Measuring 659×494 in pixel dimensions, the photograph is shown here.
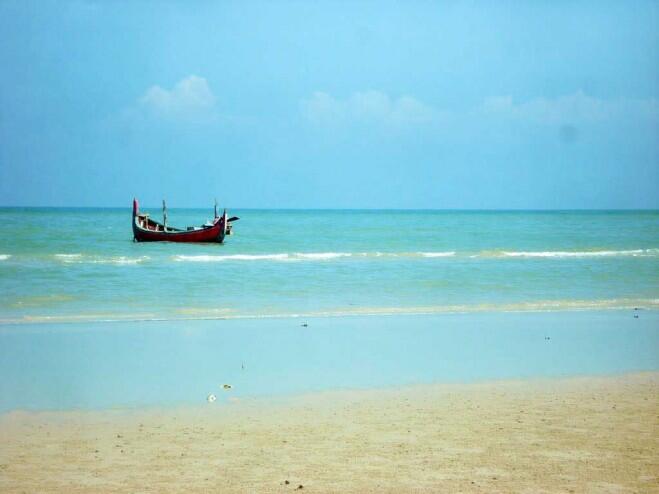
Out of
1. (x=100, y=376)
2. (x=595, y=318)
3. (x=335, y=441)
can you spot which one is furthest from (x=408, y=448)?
(x=595, y=318)

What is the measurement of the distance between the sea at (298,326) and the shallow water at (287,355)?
0.11 feet

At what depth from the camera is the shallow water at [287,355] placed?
26.1 ft

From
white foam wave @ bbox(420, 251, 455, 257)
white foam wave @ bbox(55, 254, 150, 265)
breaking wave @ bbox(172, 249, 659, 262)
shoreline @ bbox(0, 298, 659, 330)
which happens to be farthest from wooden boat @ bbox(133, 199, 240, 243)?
shoreline @ bbox(0, 298, 659, 330)

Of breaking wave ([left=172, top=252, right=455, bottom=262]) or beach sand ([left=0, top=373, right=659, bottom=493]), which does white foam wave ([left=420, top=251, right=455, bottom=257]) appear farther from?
beach sand ([left=0, top=373, right=659, bottom=493])

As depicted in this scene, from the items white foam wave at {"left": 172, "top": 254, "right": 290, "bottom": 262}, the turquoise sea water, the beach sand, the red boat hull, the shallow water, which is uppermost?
the red boat hull

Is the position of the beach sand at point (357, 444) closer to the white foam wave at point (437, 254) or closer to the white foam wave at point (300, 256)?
the white foam wave at point (300, 256)

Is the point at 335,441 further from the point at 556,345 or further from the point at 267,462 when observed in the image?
the point at 556,345

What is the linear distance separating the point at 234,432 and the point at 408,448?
1.51 m

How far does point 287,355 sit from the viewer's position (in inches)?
381

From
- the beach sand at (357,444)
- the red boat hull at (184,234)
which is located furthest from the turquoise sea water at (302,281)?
the beach sand at (357,444)

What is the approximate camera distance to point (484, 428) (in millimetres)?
6441

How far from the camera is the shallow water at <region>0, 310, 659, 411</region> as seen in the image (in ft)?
26.1

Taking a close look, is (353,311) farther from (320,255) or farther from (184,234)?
(184,234)

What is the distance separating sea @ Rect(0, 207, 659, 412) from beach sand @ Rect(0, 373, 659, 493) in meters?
0.74
